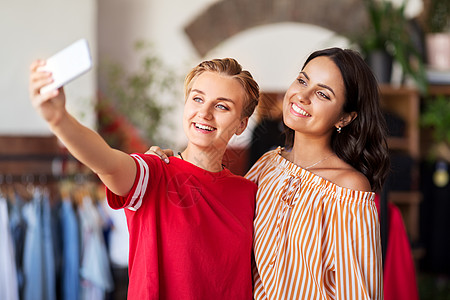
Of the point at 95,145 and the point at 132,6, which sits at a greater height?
the point at 132,6

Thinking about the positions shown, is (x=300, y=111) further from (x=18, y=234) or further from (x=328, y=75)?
(x=18, y=234)

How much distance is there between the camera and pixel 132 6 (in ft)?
14.6

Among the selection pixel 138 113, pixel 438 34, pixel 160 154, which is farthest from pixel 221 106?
pixel 438 34

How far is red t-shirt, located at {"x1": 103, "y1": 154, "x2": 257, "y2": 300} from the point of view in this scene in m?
1.07

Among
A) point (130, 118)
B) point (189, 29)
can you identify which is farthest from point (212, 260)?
point (189, 29)

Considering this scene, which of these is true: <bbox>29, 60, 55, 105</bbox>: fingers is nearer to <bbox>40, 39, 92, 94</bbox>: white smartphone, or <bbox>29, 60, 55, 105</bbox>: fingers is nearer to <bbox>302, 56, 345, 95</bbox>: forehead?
<bbox>40, 39, 92, 94</bbox>: white smartphone

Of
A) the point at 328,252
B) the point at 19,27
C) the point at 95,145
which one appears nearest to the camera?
the point at 95,145

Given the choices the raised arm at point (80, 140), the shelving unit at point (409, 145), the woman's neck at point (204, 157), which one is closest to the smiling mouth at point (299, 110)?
the woman's neck at point (204, 157)

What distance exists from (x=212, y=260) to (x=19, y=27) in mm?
2846

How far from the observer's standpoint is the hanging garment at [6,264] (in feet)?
8.54

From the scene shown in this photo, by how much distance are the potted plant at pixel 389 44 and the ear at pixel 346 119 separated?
236 centimetres

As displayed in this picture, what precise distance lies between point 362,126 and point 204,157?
0.41 metres

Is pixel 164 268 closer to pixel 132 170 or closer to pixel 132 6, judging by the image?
pixel 132 170

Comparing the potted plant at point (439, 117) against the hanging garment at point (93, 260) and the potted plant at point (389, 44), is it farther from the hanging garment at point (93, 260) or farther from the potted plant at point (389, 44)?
the hanging garment at point (93, 260)
